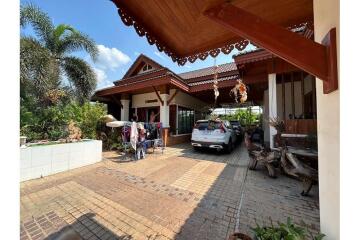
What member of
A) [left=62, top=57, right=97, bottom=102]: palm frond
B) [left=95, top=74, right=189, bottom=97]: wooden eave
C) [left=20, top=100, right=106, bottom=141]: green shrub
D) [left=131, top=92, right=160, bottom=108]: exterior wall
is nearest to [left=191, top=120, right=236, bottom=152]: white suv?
[left=95, top=74, right=189, bottom=97]: wooden eave

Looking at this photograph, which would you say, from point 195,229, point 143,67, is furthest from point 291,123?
point 143,67

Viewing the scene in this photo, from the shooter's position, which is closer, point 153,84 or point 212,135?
point 212,135

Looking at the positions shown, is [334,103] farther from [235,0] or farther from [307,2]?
[307,2]

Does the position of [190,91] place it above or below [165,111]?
above

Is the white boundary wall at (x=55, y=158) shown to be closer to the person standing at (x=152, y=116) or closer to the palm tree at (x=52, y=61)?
the palm tree at (x=52, y=61)

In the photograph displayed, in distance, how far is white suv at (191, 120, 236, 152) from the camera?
8.55m

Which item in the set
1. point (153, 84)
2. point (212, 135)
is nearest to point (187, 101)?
point (153, 84)

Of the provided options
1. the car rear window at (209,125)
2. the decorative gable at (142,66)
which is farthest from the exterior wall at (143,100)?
the car rear window at (209,125)

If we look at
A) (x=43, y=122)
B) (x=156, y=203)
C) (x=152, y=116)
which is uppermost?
(x=152, y=116)

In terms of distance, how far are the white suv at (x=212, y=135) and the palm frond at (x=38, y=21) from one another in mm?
10445

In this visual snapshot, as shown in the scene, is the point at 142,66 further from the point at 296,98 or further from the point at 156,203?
the point at 156,203

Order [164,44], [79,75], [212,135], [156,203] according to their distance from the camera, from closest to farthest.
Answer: [164,44] → [156,203] → [212,135] → [79,75]

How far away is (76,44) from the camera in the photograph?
11086mm

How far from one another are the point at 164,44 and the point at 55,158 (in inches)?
Result: 207
